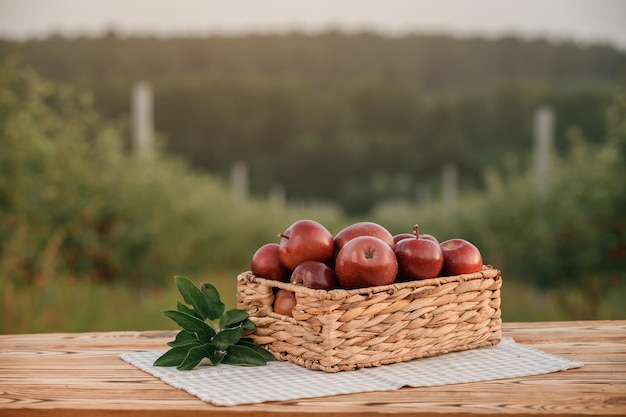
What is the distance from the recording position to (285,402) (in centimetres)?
157

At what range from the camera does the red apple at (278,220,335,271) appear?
6.24 ft

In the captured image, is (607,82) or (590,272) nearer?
(590,272)

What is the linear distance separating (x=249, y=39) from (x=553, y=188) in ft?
59.9

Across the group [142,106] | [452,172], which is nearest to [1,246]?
[142,106]

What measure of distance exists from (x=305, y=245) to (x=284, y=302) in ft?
0.43

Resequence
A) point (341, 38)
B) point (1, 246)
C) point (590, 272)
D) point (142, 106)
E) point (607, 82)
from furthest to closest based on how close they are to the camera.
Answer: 1. point (341, 38)
2. point (607, 82)
3. point (142, 106)
4. point (590, 272)
5. point (1, 246)

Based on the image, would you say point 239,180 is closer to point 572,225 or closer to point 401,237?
point 572,225

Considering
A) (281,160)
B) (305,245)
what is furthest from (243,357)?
(281,160)

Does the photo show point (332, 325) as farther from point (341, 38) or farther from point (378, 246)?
point (341, 38)

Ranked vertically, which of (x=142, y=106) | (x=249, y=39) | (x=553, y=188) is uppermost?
(x=249, y=39)

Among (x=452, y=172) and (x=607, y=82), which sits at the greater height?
(x=607, y=82)

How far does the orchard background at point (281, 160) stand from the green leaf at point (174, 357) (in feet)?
12.4

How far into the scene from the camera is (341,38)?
29547 mm

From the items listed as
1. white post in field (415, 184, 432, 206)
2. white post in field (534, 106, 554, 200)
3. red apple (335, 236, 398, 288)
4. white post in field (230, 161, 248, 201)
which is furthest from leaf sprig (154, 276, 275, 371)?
white post in field (415, 184, 432, 206)
